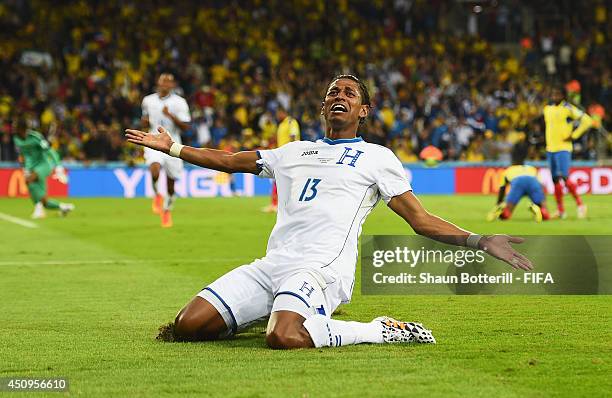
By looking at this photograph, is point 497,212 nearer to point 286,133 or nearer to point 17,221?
point 286,133

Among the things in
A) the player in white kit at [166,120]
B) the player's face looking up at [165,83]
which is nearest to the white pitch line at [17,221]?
the player in white kit at [166,120]

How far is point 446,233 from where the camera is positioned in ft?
23.6

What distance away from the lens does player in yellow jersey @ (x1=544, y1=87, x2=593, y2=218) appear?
67.2 feet

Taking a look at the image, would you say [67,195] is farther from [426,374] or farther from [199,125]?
[426,374]

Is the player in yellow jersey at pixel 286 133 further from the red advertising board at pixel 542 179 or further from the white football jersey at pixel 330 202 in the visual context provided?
the white football jersey at pixel 330 202

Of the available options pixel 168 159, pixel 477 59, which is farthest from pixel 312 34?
pixel 168 159

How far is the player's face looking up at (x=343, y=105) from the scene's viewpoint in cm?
750

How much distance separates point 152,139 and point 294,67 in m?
28.0

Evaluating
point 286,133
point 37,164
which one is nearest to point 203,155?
point 37,164

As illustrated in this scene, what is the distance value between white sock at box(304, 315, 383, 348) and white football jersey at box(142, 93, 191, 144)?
11663 mm

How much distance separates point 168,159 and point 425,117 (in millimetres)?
15889

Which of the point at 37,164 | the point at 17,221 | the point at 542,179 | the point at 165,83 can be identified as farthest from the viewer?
the point at 542,179

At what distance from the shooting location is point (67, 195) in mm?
29406

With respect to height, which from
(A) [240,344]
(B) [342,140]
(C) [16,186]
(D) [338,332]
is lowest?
(C) [16,186]
